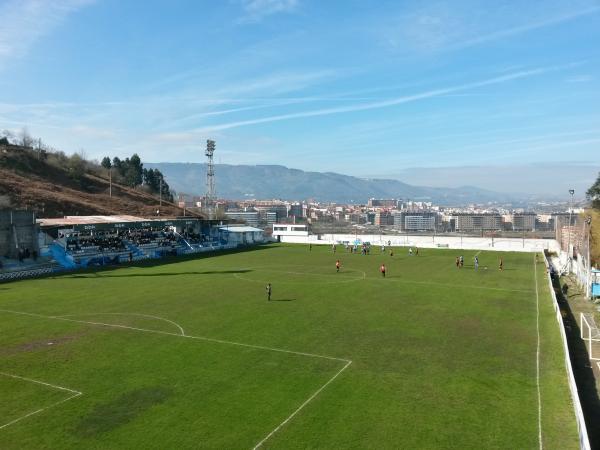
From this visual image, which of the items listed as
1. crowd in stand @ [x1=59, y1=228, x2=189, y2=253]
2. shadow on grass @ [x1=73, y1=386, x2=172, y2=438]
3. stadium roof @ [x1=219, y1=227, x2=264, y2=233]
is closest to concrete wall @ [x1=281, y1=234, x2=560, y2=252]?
stadium roof @ [x1=219, y1=227, x2=264, y2=233]

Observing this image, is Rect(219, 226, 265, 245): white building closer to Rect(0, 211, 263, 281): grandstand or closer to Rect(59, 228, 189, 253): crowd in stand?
Rect(0, 211, 263, 281): grandstand

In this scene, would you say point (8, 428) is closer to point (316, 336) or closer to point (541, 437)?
point (316, 336)

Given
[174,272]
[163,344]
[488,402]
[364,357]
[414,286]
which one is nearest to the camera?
[488,402]

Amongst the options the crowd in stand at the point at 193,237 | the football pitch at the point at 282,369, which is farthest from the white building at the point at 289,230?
the football pitch at the point at 282,369

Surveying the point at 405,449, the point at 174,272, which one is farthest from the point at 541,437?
the point at 174,272

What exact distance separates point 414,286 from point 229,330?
59.7ft

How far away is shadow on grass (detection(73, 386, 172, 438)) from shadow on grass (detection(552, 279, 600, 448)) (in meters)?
12.5

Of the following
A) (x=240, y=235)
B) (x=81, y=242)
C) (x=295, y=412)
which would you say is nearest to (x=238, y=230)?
(x=240, y=235)

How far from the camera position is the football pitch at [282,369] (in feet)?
41.9

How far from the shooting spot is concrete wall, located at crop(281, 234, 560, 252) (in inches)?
2680

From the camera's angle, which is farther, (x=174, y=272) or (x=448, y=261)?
(x=448, y=261)

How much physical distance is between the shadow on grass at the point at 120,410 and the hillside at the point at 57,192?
7281 cm

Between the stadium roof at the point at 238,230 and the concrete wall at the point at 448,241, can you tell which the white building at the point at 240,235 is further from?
the concrete wall at the point at 448,241

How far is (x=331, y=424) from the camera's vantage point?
1323 cm
